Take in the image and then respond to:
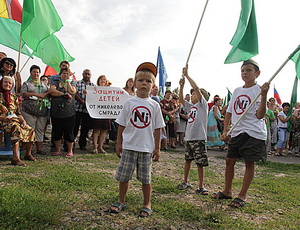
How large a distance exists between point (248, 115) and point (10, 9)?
21.1ft

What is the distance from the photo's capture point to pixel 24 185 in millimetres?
3648

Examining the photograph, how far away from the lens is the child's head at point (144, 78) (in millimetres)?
3143

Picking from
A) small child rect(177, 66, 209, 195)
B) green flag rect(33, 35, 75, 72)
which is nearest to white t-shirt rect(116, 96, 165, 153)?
small child rect(177, 66, 209, 195)

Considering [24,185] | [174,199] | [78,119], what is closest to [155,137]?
[174,199]

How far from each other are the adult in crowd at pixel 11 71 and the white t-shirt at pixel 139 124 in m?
3.76

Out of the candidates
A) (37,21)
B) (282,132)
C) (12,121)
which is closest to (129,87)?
(37,21)

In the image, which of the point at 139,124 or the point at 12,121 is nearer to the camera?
the point at 139,124

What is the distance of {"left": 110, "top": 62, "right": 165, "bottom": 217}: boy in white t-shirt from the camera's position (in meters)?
3.04

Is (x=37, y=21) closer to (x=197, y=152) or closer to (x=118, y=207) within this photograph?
(x=197, y=152)

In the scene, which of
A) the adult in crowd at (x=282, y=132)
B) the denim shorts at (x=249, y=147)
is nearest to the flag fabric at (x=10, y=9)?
the denim shorts at (x=249, y=147)

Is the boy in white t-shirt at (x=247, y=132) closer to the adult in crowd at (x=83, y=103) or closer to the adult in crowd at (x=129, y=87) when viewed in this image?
the adult in crowd at (x=129, y=87)

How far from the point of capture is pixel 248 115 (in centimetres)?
369

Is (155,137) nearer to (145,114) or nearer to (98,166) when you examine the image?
(145,114)

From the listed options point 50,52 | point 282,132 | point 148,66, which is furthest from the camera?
point 282,132
